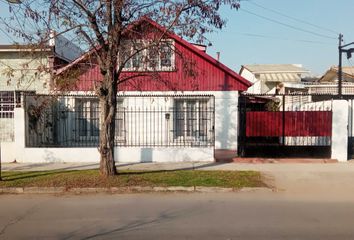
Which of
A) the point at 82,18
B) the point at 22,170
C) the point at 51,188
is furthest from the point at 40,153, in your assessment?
the point at 82,18

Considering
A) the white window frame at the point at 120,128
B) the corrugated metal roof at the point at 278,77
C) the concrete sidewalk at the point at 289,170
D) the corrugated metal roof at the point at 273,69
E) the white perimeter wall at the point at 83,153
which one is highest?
the corrugated metal roof at the point at 273,69

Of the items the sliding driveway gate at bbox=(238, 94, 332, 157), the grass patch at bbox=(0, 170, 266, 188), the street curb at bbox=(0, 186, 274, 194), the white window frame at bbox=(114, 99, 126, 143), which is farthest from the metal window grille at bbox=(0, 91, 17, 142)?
the sliding driveway gate at bbox=(238, 94, 332, 157)

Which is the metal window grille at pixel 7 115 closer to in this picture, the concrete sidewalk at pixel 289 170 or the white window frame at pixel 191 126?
the concrete sidewalk at pixel 289 170

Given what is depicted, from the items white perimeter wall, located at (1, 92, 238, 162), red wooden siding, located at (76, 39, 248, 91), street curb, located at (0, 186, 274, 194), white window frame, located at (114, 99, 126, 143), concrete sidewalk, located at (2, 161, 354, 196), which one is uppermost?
red wooden siding, located at (76, 39, 248, 91)

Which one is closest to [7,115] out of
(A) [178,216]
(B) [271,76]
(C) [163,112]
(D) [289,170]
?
(C) [163,112]

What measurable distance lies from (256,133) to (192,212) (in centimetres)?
799

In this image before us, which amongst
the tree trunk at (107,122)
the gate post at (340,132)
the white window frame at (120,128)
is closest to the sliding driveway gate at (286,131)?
the gate post at (340,132)

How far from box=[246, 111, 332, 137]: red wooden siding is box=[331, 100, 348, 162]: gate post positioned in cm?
23

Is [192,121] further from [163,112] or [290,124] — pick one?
[290,124]

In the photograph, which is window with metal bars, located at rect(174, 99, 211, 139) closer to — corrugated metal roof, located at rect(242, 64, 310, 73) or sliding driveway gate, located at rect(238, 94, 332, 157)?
sliding driveway gate, located at rect(238, 94, 332, 157)

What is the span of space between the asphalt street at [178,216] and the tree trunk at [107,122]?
1.59 m

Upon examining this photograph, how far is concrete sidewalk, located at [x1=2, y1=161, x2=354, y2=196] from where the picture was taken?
10.8m

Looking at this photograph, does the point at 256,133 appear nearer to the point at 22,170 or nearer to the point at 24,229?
the point at 22,170

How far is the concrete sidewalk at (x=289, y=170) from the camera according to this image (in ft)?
35.3
